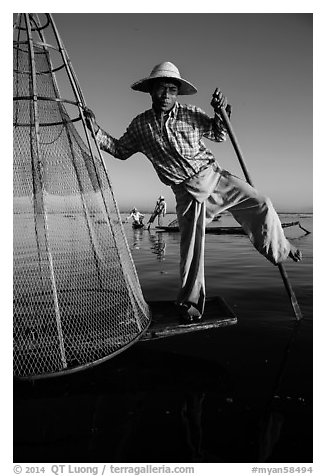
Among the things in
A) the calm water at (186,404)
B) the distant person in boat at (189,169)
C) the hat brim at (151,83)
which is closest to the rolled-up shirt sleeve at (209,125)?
the distant person in boat at (189,169)

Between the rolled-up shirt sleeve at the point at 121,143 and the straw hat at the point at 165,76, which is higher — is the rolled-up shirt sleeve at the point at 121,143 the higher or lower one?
the lower one

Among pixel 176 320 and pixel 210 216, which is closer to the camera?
pixel 176 320

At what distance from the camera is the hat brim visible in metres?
2.93

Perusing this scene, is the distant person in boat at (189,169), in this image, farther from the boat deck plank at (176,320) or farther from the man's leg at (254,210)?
the boat deck plank at (176,320)

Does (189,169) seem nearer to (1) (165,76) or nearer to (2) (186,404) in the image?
(1) (165,76)

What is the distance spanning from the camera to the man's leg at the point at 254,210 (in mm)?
3305

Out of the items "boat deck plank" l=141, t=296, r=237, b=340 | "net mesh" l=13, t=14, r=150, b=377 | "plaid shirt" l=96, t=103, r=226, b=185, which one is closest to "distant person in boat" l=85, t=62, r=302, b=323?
"plaid shirt" l=96, t=103, r=226, b=185

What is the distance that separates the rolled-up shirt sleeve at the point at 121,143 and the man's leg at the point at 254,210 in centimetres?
101

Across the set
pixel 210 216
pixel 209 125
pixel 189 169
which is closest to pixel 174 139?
pixel 189 169

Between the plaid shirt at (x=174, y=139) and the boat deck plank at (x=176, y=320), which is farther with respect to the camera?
the plaid shirt at (x=174, y=139)

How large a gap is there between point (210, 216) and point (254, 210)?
0.50m

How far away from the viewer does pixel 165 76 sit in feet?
9.23

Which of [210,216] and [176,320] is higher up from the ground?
[210,216]

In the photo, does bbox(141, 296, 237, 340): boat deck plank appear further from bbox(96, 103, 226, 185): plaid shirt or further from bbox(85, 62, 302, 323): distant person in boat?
bbox(96, 103, 226, 185): plaid shirt
